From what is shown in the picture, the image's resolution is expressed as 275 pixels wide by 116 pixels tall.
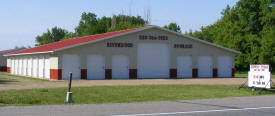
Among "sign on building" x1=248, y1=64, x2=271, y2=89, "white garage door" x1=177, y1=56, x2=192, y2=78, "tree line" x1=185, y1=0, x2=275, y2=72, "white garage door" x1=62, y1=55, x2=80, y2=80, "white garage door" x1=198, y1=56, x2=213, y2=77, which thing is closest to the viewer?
"sign on building" x1=248, y1=64, x2=271, y2=89

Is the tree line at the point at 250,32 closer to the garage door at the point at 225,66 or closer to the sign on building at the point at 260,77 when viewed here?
the garage door at the point at 225,66

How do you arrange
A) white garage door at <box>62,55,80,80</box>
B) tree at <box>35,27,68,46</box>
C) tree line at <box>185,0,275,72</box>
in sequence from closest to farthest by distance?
white garage door at <box>62,55,80,80</box> → tree line at <box>185,0,275,72</box> → tree at <box>35,27,68,46</box>

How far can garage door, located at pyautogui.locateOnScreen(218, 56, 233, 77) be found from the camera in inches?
1443

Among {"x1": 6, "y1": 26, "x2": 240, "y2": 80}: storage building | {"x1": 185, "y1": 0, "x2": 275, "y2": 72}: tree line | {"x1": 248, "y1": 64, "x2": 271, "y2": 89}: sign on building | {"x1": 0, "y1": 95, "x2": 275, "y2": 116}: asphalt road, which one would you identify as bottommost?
{"x1": 0, "y1": 95, "x2": 275, "y2": 116}: asphalt road

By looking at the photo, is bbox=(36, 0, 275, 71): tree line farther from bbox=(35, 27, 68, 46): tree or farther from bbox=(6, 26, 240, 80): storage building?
bbox=(35, 27, 68, 46): tree

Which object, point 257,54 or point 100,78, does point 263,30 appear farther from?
point 100,78

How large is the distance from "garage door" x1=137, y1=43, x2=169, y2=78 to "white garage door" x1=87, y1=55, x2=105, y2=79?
10.8 ft

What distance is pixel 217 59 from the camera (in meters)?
36.6

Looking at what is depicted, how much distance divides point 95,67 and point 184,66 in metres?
8.44

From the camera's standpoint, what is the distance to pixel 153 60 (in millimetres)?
34031

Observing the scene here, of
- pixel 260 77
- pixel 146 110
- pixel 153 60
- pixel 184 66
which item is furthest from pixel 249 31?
pixel 146 110

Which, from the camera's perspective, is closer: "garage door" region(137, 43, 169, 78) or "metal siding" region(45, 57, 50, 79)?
"metal siding" region(45, 57, 50, 79)

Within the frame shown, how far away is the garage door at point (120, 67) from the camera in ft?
107

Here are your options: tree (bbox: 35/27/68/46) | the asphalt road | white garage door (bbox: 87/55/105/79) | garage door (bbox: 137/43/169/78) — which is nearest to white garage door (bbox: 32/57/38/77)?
white garage door (bbox: 87/55/105/79)
